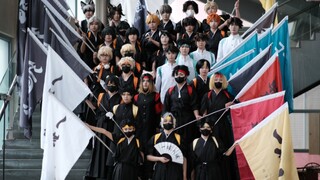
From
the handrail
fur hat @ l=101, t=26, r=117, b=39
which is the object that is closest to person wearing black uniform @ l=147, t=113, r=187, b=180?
the handrail

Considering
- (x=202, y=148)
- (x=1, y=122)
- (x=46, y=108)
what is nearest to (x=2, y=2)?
(x=1, y=122)

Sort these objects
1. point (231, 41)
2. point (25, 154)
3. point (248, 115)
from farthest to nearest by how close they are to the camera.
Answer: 1. point (231, 41)
2. point (25, 154)
3. point (248, 115)

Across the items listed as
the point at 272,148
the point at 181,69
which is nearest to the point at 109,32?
the point at 181,69

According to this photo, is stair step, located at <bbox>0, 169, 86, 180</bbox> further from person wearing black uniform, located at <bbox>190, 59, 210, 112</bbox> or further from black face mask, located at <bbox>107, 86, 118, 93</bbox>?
person wearing black uniform, located at <bbox>190, 59, 210, 112</bbox>

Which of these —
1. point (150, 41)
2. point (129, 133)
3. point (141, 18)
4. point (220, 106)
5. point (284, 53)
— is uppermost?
point (141, 18)

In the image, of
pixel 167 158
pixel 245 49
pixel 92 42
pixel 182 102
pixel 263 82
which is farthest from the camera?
pixel 92 42

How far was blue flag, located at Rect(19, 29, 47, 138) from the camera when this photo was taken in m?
14.7

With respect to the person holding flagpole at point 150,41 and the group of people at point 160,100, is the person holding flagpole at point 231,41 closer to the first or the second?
the group of people at point 160,100

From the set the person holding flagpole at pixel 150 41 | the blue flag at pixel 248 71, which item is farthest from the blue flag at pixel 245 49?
the person holding flagpole at pixel 150 41

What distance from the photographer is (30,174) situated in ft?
49.5

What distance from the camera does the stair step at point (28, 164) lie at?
1523cm

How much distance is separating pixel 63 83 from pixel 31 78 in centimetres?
70

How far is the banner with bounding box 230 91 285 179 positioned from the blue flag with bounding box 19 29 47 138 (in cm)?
315

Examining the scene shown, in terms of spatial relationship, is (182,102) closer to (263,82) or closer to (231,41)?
(263,82)
